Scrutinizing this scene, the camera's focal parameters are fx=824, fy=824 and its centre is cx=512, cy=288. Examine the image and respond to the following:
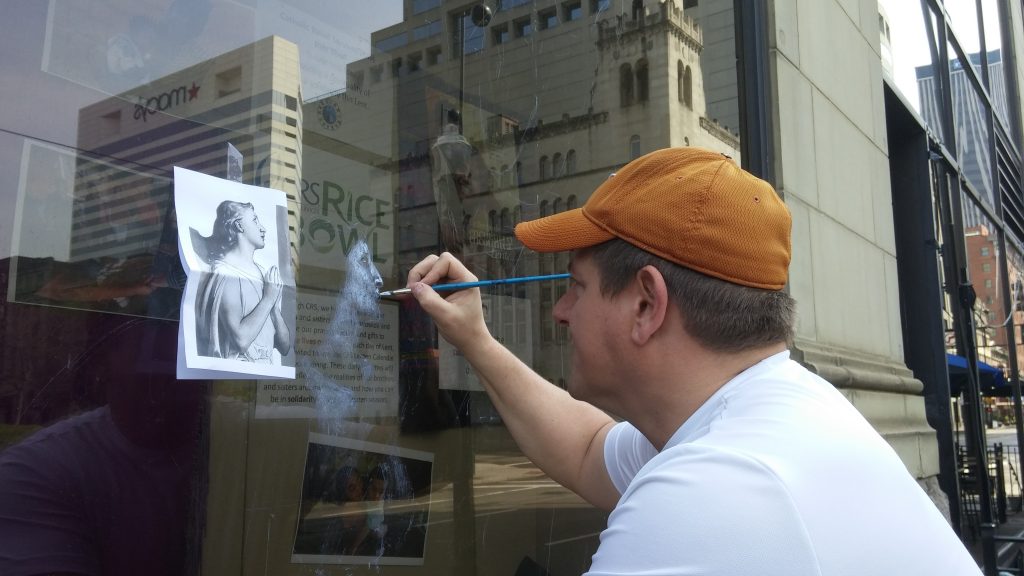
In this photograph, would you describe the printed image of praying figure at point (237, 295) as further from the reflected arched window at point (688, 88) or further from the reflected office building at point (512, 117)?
the reflected arched window at point (688, 88)

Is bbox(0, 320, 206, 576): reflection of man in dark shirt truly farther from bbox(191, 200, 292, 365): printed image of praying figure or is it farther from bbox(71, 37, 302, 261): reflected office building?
bbox(71, 37, 302, 261): reflected office building

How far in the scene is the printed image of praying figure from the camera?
1.81m

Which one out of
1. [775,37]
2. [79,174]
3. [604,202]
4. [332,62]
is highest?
[775,37]

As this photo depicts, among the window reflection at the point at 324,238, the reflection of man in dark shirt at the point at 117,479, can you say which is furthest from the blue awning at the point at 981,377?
the reflection of man in dark shirt at the point at 117,479

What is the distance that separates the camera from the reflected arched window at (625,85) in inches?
152

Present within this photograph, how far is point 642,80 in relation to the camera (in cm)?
394

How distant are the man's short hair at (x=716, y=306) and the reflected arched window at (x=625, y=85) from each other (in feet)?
8.27

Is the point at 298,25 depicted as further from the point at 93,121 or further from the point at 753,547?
the point at 753,547

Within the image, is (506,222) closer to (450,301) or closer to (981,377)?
(450,301)

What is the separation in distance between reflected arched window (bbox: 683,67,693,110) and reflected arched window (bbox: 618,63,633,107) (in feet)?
1.33

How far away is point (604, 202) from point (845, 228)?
14.0ft

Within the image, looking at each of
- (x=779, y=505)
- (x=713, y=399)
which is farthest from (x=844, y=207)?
(x=779, y=505)

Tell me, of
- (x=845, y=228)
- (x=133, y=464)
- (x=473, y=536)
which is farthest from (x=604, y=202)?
(x=845, y=228)

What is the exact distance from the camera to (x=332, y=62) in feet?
8.07
